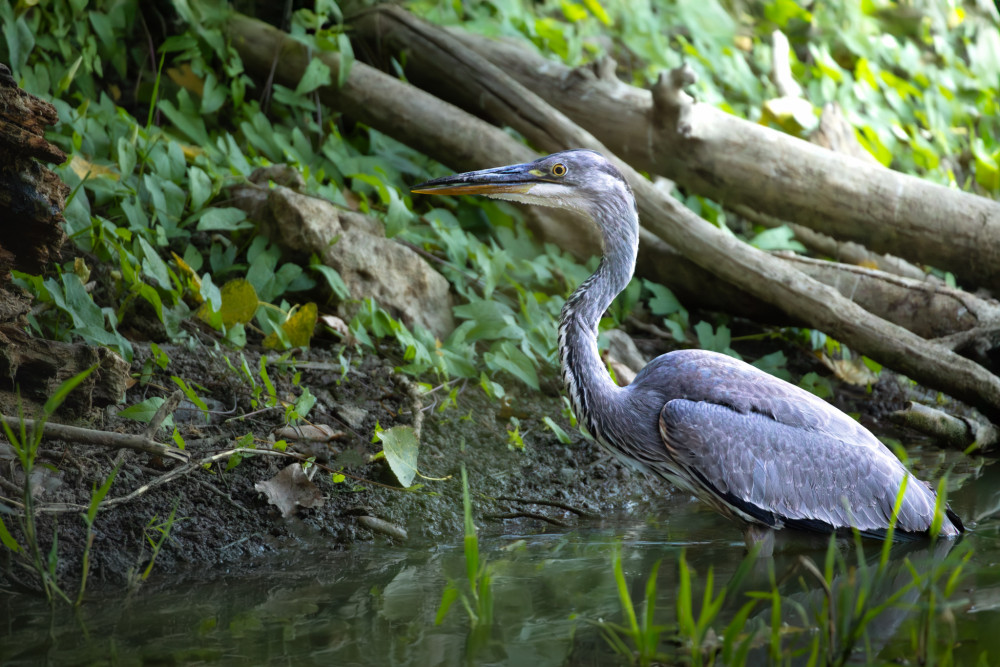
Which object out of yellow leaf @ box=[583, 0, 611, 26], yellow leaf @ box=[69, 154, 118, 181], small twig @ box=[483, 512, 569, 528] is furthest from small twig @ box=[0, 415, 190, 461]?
yellow leaf @ box=[583, 0, 611, 26]

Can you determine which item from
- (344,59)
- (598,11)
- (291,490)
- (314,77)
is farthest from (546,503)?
(598,11)

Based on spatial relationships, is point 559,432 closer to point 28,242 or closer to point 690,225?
point 690,225

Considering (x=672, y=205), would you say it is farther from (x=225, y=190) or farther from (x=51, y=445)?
(x=51, y=445)

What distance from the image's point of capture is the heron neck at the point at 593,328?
4.55 metres

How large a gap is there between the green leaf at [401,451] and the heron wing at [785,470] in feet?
3.88

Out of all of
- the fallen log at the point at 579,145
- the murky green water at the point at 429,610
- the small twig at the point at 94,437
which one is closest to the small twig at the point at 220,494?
the murky green water at the point at 429,610

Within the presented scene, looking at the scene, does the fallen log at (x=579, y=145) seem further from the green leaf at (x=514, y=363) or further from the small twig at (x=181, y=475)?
the small twig at (x=181, y=475)

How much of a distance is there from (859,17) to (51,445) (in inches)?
380

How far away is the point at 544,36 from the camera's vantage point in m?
8.10

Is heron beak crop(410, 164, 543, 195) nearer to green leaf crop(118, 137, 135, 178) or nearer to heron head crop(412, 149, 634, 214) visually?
heron head crop(412, 149, 634, 214)

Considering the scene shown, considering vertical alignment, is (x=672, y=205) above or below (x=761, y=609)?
above

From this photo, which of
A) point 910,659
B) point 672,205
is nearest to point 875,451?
point 910,659

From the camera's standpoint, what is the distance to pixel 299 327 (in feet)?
16.6

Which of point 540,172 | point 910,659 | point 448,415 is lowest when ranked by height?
point 448,415
